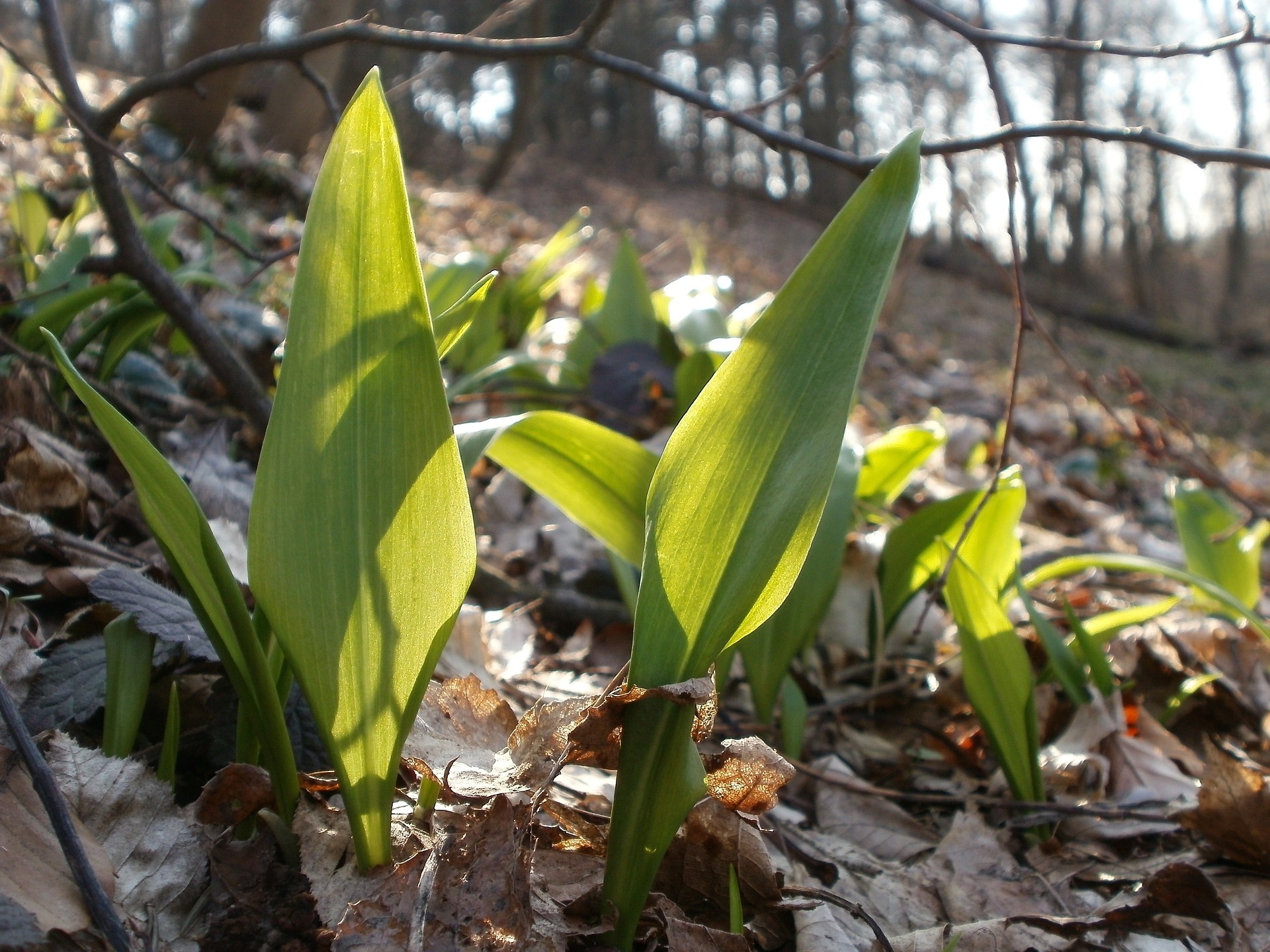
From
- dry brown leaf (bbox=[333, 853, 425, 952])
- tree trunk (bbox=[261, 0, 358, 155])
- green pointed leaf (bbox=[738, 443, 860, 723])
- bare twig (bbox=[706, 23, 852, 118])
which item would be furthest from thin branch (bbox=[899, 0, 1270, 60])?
tree trunk (bbox=[261, 0, 358, 155])

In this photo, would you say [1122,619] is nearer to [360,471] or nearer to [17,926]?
[360,471]

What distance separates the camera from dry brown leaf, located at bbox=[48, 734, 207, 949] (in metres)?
0.78

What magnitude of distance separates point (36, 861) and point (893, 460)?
5.13ft

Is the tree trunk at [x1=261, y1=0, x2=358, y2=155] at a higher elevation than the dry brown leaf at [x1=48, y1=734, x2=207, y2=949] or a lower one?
higher

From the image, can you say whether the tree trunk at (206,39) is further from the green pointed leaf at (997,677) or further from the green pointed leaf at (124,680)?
the green pointed leaf at (997,677)

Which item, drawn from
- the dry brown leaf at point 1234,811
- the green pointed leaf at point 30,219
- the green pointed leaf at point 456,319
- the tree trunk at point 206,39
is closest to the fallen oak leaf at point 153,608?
the green pointed leaf at point 456,319

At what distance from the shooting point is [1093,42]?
1.05 metres

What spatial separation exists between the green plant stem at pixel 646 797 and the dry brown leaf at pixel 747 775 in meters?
0.06

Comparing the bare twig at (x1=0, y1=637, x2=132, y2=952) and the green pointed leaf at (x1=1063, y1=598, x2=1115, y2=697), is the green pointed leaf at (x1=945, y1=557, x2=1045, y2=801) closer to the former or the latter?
the green pointed leaf at (x1=1063, y1=598, x2=1115, y2=697)

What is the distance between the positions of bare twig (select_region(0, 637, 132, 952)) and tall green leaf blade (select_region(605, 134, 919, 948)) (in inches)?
16.3

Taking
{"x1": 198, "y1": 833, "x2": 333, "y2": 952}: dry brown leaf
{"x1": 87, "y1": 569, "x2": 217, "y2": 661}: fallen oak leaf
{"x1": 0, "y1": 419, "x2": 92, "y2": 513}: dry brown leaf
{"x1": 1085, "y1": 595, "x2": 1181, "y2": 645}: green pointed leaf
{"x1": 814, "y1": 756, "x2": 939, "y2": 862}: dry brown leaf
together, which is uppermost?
{"x1": 0, "y1": 419, "x2": 92, "y2": 513}: dry brown leaf

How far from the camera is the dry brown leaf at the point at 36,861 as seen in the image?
67 centimetres

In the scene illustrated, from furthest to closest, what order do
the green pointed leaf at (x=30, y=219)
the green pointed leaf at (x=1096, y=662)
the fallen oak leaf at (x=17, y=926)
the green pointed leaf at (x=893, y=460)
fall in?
the green pointed leaf at (x=30, y=219) < the green pointed leaf at (x=893, y=460) < the green pointed leaf at (x=1096, y=662) < the fallen oak leaf at (x=17, y=926)

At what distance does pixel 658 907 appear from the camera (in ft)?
2.86
